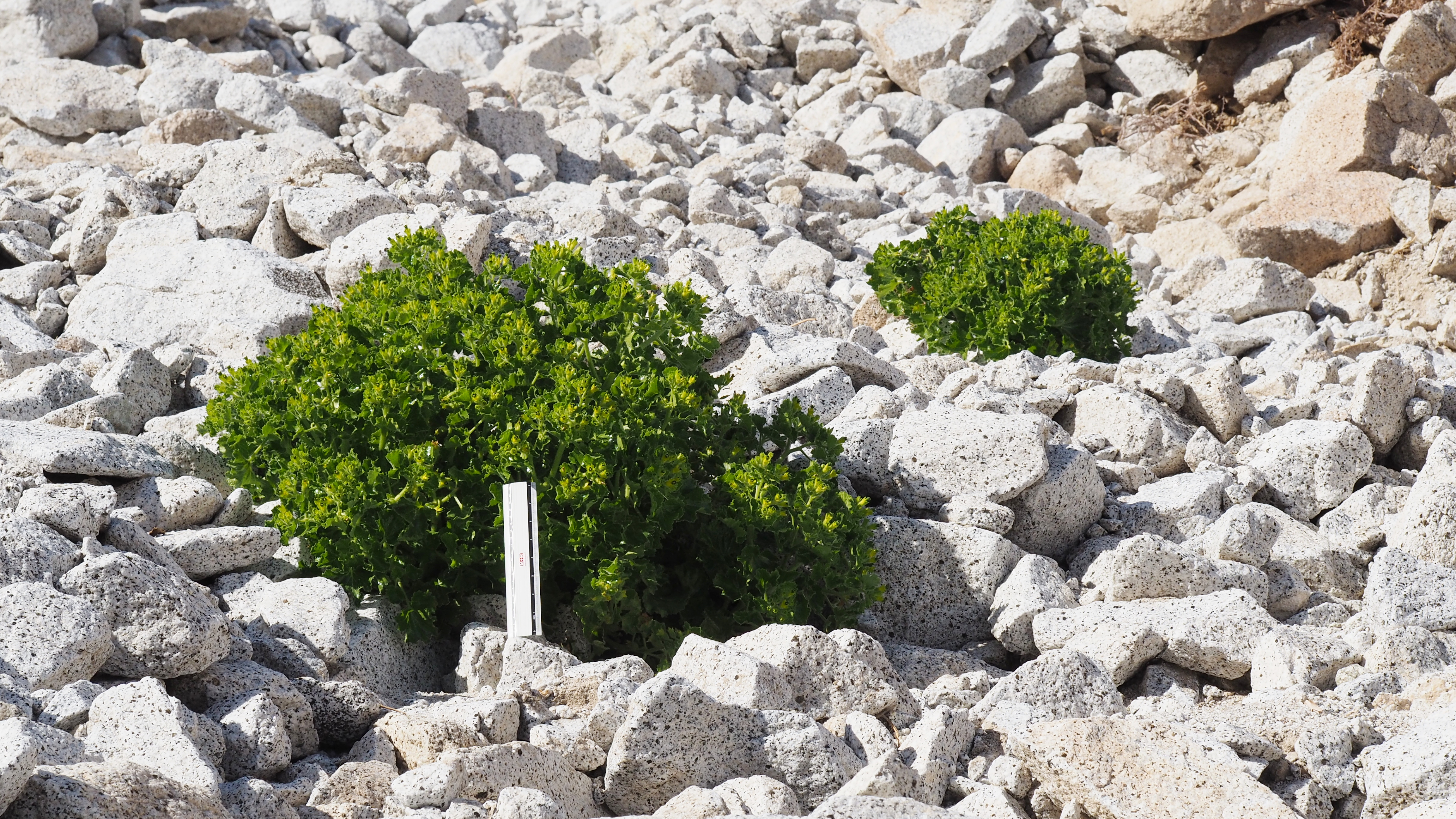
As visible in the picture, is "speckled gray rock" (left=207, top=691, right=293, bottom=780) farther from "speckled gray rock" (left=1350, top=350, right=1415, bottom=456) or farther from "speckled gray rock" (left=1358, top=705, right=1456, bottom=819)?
"speckled gray rock" (left=1350, top=350, right=1415, bottom=456)

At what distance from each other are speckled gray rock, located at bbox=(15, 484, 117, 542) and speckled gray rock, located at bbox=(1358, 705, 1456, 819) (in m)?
3.90

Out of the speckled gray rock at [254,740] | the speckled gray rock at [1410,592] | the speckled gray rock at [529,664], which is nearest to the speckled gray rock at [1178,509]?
the speckled gray rock at [1410,592]

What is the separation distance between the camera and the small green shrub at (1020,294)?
772 centimetres

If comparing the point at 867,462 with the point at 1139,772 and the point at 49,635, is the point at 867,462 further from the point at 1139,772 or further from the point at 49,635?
the point at 49,635

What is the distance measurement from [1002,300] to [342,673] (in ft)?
14.9

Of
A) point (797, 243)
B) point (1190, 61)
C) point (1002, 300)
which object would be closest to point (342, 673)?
point (1002, 300)

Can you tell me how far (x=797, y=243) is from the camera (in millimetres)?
9656

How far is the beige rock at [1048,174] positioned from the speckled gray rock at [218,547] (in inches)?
375

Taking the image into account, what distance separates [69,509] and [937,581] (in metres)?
3.14

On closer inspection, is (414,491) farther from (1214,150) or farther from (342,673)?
(1214,150)

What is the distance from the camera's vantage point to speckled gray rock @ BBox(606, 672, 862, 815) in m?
3.77

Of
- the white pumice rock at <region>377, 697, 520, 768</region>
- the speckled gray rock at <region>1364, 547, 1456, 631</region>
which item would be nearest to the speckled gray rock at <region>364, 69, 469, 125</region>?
the white pumice rock at <region>377, 697, 520, 768</region>

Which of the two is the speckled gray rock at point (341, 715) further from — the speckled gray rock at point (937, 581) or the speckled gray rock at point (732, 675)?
the speckled gray rock at point (937, 581)

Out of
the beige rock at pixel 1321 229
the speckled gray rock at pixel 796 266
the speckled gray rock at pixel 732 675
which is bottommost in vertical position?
the beige rock at pixel 1321 229
